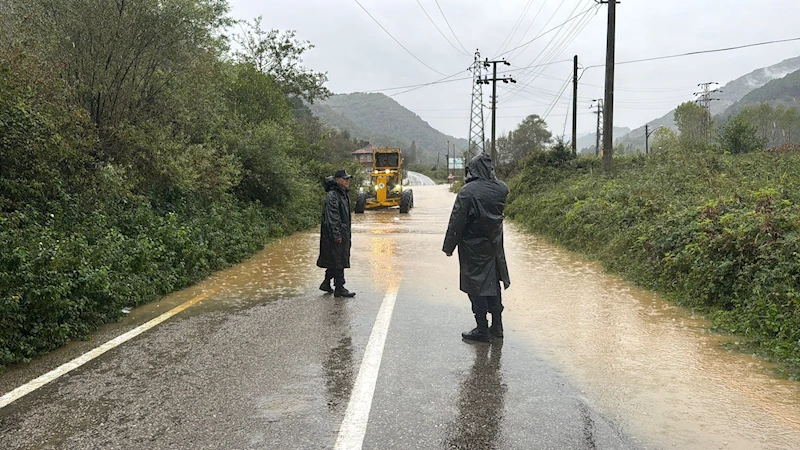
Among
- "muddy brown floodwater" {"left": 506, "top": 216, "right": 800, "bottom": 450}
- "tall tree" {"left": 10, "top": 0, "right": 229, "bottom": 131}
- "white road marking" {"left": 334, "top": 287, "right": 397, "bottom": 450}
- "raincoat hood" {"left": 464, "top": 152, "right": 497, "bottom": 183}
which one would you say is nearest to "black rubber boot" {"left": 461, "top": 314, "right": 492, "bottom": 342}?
"muddy brown floodwater" {"left": 506, "top": 216, "right": 800, "bottom": 450}

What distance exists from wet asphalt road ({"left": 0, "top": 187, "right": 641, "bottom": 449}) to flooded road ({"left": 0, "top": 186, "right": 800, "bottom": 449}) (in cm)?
2

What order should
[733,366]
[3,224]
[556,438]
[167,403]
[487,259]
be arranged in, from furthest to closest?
1. [3,224]
2. [487,259]
3. [733,366]
4. [167,403]
5. [556,438]

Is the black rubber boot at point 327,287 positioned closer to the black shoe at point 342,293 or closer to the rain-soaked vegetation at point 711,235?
the black shoe at point 342,293

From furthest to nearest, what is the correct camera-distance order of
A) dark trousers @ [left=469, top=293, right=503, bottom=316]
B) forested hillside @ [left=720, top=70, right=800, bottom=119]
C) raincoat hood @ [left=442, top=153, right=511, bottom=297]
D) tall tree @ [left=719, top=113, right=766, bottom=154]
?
forested hillside @ [left=720, top=70, right=800, bottom=119], tall tree @ [left=719, top=113, right=766, bottom=154], dark trousers @ [left=469, top=293, right=503, bottom=316], raincoat hood @ [left=442, top=153, right=511, bottom=297]

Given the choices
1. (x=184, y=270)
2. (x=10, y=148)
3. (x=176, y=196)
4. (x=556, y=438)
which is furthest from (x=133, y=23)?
(x=556, y=438)

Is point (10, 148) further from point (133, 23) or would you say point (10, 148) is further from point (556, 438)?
point (556, 438)

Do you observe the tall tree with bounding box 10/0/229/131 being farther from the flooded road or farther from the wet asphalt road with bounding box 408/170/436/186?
the wet asphalt road with bounding box 408/170/436/186

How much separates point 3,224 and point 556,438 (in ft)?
20.6

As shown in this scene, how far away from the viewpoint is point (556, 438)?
3457mm

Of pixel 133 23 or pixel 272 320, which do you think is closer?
pixel 272 320

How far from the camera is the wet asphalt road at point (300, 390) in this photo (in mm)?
3451

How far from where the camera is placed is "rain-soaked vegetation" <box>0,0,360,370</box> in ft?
19.1

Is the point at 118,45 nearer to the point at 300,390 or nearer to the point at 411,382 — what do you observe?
the point at 300,390

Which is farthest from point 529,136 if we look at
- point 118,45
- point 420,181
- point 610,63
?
point 118,45
